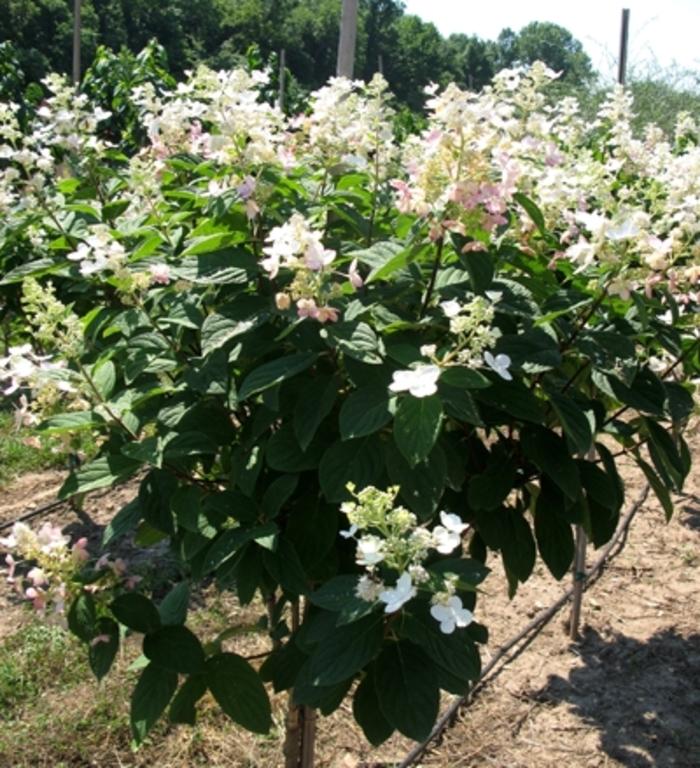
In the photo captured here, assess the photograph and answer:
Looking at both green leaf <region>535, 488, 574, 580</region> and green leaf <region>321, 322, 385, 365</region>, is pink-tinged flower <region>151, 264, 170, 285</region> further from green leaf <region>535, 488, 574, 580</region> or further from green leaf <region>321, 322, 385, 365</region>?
green leaf <region>535, 488, 574, 580</region>

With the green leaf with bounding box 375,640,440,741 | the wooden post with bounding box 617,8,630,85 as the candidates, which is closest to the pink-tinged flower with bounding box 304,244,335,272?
the green leaf with bounding box 375,640,440,741

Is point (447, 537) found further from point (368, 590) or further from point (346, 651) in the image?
point (346, 651)

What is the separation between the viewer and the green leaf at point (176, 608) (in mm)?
1741

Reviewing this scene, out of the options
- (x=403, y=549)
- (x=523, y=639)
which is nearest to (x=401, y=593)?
(x=403, y=549)

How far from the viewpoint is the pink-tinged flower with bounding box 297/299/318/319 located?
125cm

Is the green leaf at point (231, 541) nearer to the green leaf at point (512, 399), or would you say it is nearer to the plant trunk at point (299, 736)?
the green leaf at point (512, 399)

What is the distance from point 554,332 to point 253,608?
2.21 meters

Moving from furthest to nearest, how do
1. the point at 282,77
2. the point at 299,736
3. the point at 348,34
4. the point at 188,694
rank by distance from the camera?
the point at 282,77, the point at 348,34, the point at 299,736, the point at 188,694

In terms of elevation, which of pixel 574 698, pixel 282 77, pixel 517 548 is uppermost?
pixel 282 77

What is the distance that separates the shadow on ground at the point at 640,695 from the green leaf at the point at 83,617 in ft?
6.19

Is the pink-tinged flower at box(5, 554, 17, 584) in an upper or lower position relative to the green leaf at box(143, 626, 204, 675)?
upper

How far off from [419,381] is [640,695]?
2.30m

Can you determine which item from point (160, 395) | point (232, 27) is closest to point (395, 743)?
point (160, 395)

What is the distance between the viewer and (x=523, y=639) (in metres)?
3.30
